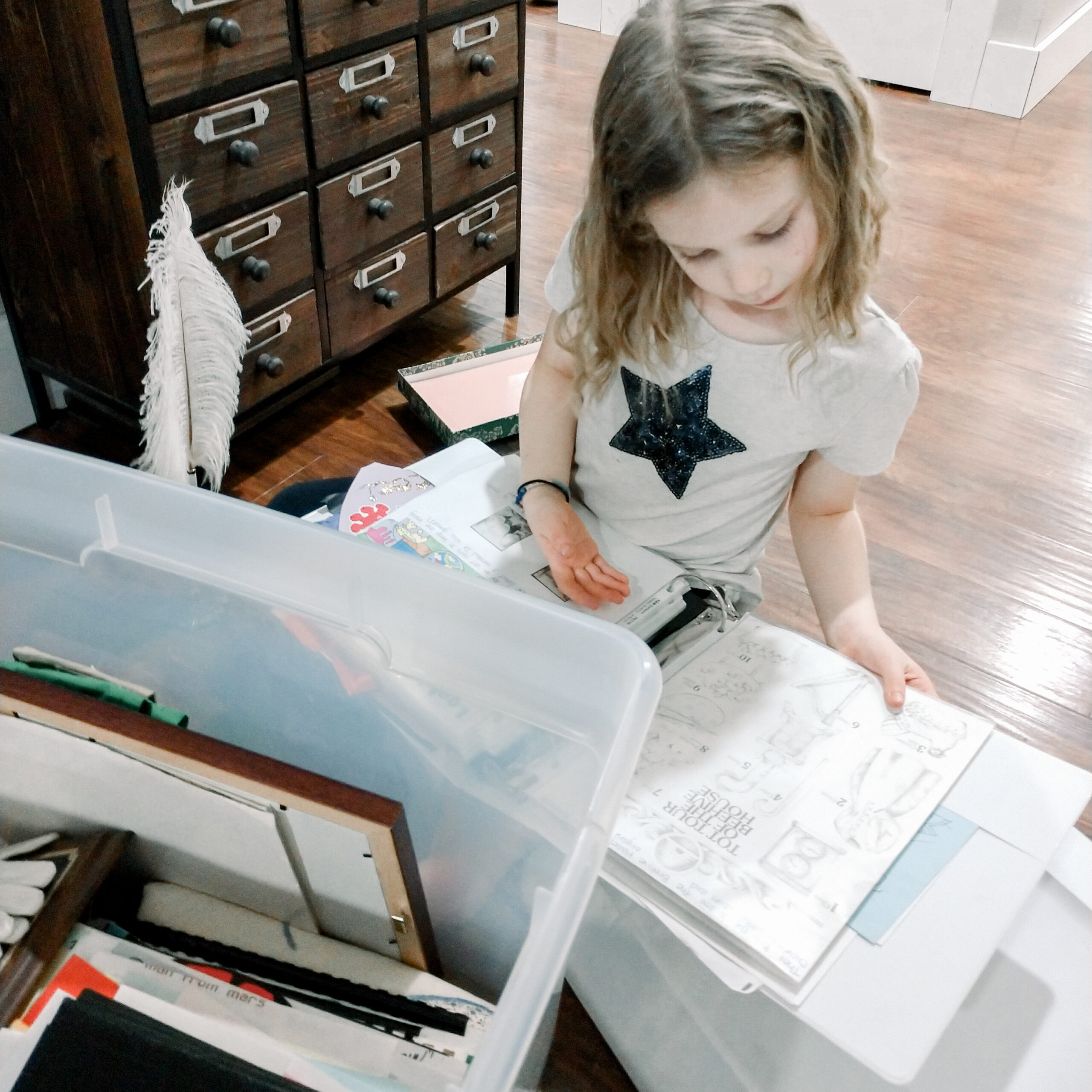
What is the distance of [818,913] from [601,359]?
0.44 meters

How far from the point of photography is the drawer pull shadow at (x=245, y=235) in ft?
3.88

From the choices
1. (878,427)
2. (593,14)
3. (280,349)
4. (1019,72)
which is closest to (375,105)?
(280,349)

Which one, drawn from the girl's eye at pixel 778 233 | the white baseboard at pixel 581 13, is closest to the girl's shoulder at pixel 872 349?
the girl's eye at pixel 778 233

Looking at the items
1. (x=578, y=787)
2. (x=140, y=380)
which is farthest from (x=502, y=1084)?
(x=140, y=380)

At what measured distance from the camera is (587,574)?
0.74 m

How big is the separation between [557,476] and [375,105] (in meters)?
0.71

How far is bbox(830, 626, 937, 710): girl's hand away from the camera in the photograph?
26.1 inches

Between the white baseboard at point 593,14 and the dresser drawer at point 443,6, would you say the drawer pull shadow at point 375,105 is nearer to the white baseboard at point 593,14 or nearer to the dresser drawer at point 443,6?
the dresser drawer at point 443,6

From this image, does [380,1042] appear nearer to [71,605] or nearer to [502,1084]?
[502,1084]

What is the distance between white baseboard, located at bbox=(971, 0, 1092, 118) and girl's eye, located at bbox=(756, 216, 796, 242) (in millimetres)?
2694

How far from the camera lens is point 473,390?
1.51 meters

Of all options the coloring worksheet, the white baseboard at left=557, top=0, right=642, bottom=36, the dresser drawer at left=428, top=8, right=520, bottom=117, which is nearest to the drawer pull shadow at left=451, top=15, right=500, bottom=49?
Result: the dresser drawer at left=428, top=8, right=520, bottom=117

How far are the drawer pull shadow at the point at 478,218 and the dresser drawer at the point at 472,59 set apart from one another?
173mm

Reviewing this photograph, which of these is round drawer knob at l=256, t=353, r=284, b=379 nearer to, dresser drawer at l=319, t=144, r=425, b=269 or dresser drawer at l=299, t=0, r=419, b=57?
dresser drawer at l=319, t=144, r=425, b=269
